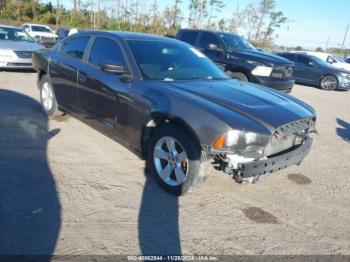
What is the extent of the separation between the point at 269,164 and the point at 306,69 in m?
14.4

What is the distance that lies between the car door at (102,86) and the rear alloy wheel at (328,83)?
44.7ft

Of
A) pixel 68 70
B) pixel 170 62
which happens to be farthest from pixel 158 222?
pixel 68 70

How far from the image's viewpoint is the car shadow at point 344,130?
286 inches

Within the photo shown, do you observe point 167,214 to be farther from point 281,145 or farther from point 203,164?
point 281,145

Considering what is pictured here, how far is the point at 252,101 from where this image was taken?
13.1 feet

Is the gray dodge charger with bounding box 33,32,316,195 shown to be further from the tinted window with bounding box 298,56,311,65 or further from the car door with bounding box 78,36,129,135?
the tinted window with bounding box 298,56,311,65

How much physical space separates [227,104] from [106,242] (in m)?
1.83

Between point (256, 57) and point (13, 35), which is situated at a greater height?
point (256, 57)

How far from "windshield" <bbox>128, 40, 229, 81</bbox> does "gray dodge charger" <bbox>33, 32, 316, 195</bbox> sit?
0.01m

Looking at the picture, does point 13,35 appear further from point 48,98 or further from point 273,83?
point 273,83

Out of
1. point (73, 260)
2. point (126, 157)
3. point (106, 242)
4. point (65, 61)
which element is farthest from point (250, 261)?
point (65, 61)

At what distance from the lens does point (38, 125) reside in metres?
6.07

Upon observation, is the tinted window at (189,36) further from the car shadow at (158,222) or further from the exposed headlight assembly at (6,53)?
the car shadow at (158,222)

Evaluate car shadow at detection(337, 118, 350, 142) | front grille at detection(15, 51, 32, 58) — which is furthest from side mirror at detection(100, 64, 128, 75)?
front grille at detection(15, 51, 32, 58)
